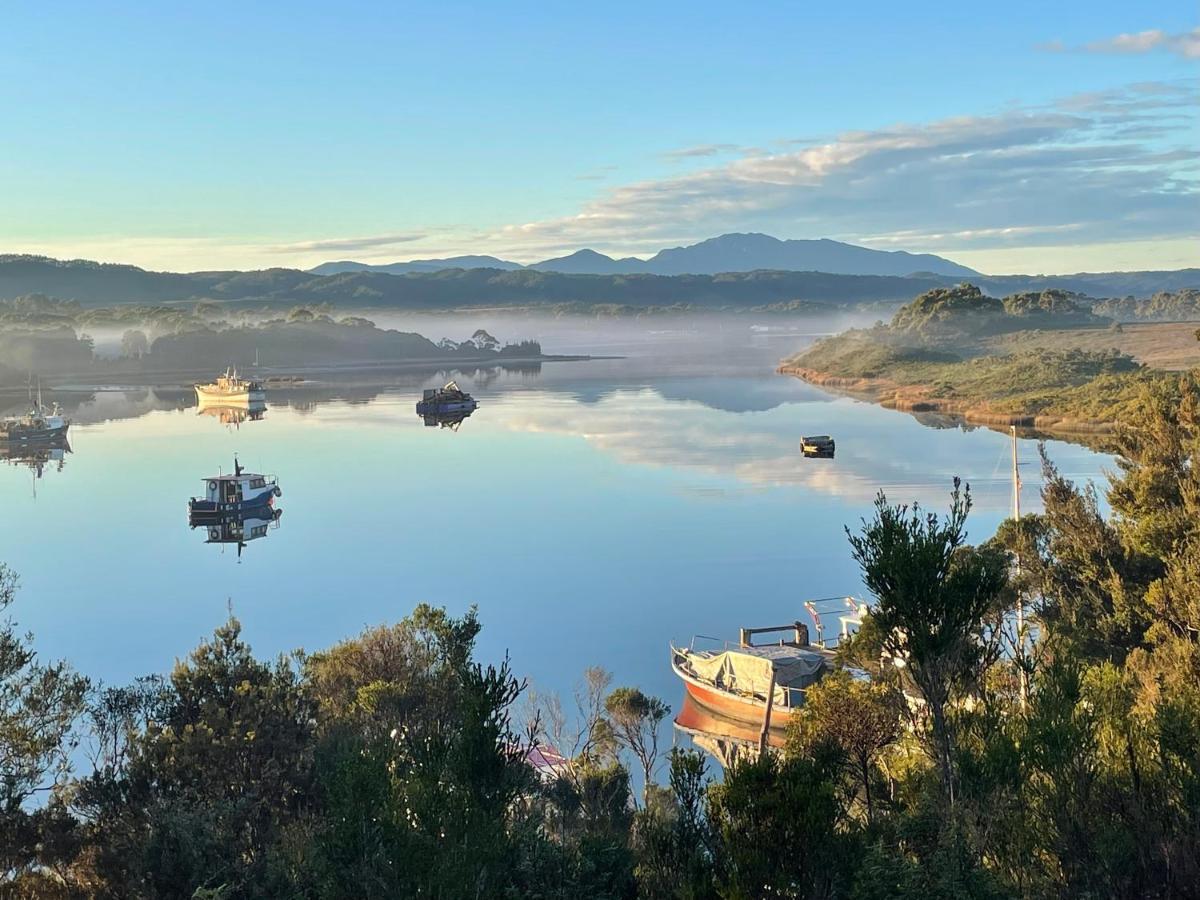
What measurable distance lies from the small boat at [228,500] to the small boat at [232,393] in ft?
172

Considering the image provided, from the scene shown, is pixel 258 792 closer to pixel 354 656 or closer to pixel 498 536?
pixel 354 656

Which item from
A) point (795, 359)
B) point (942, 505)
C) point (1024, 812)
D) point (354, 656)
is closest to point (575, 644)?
point (354, 656)

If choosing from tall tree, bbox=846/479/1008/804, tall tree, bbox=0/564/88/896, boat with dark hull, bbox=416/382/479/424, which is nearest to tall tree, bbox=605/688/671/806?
tall tree, bbox=846/479/1008/804

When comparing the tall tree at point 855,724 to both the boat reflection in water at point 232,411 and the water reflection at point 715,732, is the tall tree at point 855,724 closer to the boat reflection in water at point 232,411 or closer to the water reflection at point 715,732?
the water reflection at point 715,732

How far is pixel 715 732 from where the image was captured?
70.1ft

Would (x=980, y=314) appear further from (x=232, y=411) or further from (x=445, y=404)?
(x=232, y=411)

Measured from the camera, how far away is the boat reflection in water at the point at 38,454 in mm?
63406

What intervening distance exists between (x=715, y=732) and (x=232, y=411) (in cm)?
8076

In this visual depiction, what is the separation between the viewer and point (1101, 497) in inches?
1532

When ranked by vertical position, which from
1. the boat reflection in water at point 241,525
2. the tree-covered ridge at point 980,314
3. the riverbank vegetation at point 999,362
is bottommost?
the boat reflection in water at point 241,525

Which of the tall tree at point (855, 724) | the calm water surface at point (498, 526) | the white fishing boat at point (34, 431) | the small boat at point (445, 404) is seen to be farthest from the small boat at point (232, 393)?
the tall tree at point (855, 724)

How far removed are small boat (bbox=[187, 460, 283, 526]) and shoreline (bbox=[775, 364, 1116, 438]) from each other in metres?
31.0

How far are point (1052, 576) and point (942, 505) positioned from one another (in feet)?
71.7

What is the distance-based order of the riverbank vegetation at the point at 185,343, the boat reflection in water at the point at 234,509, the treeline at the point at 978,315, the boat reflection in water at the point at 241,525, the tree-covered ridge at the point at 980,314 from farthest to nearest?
the riverbank vegetation at the point at 185,343, the tree-covered ridge at the point at 980,314, the treeline at the point at 978,315, the boat reflection in water at the point at 234,509, the boat reflection in water at the point at 241,525
